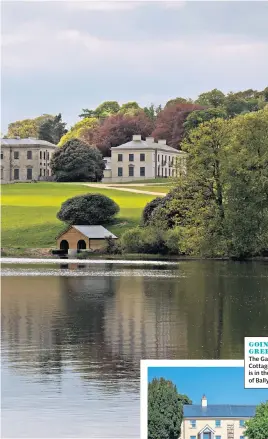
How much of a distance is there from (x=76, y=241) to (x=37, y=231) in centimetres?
455

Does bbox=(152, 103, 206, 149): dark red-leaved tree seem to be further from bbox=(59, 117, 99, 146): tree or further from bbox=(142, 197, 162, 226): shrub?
bbox=(142, 197, 162, 226): shrub

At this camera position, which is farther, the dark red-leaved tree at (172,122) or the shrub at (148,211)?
the dark red-leaved tree at (172,122)

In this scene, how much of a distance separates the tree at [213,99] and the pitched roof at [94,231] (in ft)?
174

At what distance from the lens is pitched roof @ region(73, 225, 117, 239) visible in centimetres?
5534

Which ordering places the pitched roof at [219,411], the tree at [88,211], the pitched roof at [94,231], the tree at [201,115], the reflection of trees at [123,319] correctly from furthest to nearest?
the tree at [201,115] → the tree at [88,211] → the pitched roof at [94,231] → the reflection of trees at [123,319] → the pitched roof at [219,411]

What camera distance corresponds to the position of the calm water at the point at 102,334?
12430 mm

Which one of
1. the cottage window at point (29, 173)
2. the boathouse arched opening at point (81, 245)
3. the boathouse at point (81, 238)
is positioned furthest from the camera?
the cottage window at point (29, 173)

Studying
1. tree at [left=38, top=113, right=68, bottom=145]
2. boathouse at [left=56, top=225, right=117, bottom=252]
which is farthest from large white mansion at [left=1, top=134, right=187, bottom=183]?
boathouse at [left=56, top=225, right=117, bottom=252]

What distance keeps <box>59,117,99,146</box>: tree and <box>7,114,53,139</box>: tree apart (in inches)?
175

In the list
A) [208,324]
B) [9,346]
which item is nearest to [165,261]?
[208,324]

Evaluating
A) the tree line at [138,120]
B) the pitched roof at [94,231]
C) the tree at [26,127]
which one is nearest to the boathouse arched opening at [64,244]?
the pitched roof at [94,231]

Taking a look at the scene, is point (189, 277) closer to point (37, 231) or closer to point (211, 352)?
point (211, 352)

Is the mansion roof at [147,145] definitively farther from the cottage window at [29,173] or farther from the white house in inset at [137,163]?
the cottage window at [29,173]

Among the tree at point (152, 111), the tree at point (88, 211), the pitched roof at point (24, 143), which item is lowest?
the tree at point (88, 211)
